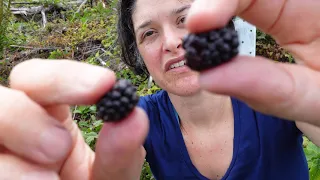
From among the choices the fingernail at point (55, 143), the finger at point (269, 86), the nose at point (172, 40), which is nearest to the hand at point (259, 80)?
the finger at point (269, 86)

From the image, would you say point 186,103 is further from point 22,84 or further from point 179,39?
point 22,84

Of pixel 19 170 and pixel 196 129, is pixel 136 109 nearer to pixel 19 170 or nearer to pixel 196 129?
pixel 19 170

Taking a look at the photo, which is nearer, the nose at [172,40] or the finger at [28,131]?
the finger at [28,131]

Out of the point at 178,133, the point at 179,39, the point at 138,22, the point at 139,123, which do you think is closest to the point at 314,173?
the point at 178,133

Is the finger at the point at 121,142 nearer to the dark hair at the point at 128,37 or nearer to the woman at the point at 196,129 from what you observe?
the woman at the point at 196,129

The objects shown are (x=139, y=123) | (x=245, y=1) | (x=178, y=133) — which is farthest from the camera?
(x=178, y=133)

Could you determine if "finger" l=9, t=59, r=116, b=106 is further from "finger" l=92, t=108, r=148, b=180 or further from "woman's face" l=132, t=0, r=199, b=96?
"woman's face" l=132, t=0, r=199, b=96
